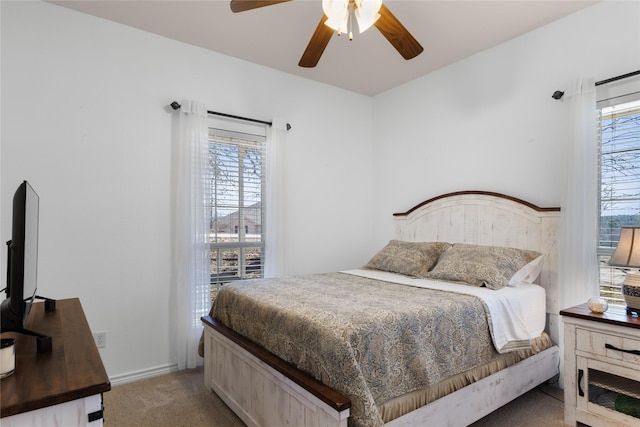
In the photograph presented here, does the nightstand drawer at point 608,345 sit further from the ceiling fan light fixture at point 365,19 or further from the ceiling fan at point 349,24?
the ceiling fan light fixture at point 365,19

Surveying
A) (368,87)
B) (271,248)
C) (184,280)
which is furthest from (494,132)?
(184,280)

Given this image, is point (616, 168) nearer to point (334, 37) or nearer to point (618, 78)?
point (618, 78)

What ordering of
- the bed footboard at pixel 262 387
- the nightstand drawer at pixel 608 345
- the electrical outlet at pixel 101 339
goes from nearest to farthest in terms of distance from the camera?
the bed footboard at pixel 262 387
the nightstand drawer at pixel 608 345
the electrical outlet at pixel 101 339

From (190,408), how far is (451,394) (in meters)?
1.65

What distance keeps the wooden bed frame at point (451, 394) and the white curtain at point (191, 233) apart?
1.47 feet

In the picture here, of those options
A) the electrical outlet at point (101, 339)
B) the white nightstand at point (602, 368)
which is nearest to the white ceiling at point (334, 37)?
the white nightstand at point (602, 368)

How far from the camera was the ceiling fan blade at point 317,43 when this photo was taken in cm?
202

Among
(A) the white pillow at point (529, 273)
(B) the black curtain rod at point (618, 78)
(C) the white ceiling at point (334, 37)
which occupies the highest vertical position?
(C) the white ceiling at point (334, 37)

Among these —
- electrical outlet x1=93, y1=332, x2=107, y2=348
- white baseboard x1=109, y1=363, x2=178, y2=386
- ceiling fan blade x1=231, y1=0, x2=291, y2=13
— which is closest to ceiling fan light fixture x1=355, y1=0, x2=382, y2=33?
ceiling fan blade x1=231, y1=0, x2=291, y2=13

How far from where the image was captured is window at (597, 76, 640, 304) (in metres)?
2.37

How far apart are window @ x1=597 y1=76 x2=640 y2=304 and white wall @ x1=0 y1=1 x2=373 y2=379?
2.83m

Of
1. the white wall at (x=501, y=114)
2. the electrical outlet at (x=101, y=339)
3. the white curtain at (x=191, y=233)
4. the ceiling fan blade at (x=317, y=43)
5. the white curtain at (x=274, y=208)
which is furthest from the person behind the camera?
the white curtain at (x=274, y=208)

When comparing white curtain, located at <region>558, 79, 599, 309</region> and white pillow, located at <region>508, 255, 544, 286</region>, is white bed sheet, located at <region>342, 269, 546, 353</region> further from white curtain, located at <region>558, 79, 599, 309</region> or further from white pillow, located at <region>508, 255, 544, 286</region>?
white curtain, located at <region>558, 79, 599, 309</region>

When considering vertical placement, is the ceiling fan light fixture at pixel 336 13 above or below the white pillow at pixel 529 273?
above
